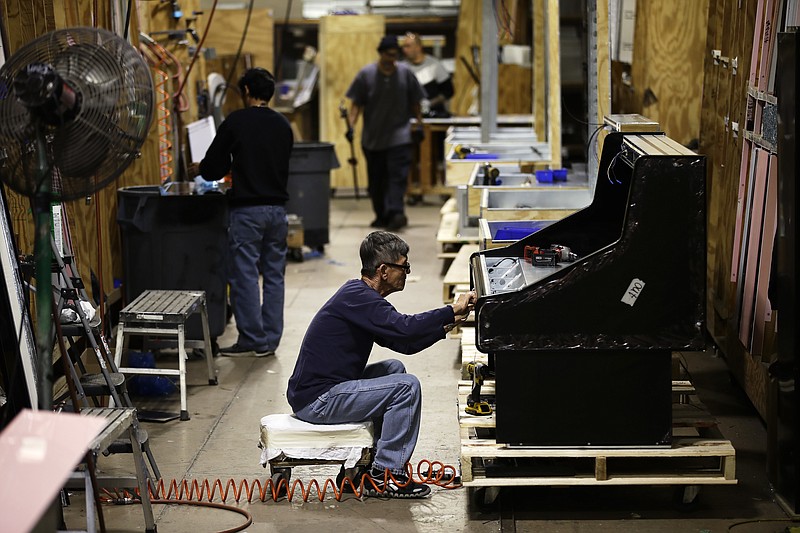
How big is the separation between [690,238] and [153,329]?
3.51 metres

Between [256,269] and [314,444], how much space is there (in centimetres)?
296

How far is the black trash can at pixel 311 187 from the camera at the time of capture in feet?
37.7

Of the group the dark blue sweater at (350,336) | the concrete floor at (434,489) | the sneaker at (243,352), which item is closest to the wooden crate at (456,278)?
the concrete floor at (434,489)

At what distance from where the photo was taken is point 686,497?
5.12m

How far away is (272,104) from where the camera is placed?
1606 centimetres

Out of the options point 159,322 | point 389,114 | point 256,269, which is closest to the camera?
point 159,322

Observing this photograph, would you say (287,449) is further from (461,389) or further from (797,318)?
(797,318)

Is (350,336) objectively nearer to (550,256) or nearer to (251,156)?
(550,256)

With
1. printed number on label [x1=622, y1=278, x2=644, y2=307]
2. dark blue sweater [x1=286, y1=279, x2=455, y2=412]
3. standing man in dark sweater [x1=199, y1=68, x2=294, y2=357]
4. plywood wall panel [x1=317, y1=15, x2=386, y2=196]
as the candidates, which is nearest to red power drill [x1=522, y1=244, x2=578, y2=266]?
dark blue sweater [x1=286, y1=279, x2=455, y2=412]

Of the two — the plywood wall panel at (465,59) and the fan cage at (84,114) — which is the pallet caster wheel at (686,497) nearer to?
the fan cage at (84,114)

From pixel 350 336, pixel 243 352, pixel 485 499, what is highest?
pixel 350 336

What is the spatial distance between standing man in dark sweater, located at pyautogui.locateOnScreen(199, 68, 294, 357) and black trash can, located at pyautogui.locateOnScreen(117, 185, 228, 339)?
0.14 meters

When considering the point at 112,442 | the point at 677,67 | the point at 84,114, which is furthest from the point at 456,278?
the point at 84,114

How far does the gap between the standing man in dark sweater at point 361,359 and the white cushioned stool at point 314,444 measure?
2.6 inches
